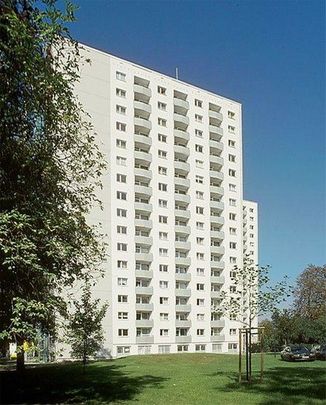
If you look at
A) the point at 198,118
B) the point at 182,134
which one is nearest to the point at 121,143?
the point at 182,134

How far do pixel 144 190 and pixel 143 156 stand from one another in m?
4.67

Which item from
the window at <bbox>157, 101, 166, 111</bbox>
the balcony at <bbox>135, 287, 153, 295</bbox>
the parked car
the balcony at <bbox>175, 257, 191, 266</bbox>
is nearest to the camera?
the parked car

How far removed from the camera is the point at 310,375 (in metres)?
26.2

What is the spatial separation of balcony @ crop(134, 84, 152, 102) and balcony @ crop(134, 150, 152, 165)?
8.04 metres

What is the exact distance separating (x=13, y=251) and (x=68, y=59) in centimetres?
599

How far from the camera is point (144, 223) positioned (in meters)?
72.6

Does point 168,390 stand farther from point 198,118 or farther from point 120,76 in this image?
point 198,118

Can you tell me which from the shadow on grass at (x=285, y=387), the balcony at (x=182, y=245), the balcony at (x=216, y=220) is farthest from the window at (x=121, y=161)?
the shadow on grass at (x=285, y=387)

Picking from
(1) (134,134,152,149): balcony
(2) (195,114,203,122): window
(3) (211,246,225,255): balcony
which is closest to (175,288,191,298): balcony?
(3) (211,246,225,255): balcony

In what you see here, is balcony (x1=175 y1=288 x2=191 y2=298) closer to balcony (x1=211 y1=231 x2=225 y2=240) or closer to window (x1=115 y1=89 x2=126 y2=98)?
balcony (x1=211 y1=231 x2=225 y2=240)

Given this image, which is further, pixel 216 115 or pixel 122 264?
pixel 216 115

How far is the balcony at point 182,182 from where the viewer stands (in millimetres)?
77812

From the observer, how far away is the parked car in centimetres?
4569

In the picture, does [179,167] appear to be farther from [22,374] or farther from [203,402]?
[203,402]
